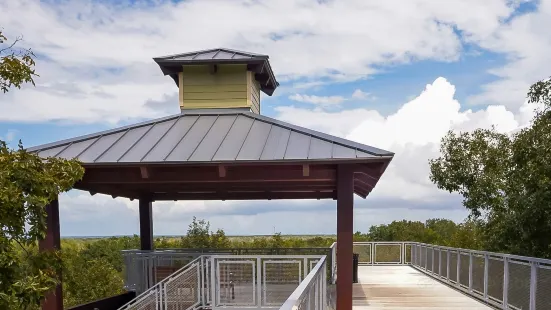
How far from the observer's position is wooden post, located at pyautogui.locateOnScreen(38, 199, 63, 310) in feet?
23.0

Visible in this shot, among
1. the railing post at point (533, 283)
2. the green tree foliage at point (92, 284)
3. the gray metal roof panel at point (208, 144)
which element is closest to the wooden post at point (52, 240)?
the gray metal roof panel at point (208, 144)

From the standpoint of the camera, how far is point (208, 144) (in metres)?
7.60

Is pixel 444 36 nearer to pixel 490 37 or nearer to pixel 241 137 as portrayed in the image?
pixel 490 37

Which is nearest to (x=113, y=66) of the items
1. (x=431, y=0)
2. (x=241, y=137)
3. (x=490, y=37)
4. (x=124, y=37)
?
(x=124, y=37)

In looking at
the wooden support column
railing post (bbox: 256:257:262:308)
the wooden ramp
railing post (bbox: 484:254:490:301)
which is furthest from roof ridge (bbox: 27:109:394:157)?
railing post (bbox: 484:254:490:301)

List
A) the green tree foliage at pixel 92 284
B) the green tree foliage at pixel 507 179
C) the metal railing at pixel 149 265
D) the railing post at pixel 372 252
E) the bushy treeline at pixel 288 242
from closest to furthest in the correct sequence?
the metal railing at pixel 149 265 → the green tree foliage at pixel 507 179 → the railing post at pixel 372 252 → the bushy treeline at pixel 288 242 → the green tree foliage at pixel 92 284

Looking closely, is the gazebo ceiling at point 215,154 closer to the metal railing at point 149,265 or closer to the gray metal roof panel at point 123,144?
the gray metal roof panel at point 123,144

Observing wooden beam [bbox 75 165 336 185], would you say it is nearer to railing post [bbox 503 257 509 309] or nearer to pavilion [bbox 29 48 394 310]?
pavilion [bbox 29 48 394 310]

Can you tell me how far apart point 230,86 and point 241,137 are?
260 centimetres

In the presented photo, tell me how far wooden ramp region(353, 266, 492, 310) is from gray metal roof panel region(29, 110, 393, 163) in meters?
3.76

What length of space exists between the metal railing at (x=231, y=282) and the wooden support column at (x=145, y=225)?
3.90 m

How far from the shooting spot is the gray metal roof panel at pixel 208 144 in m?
6.96

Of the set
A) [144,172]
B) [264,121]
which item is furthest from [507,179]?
[144,172]

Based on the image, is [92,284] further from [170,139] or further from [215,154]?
[215,154]
